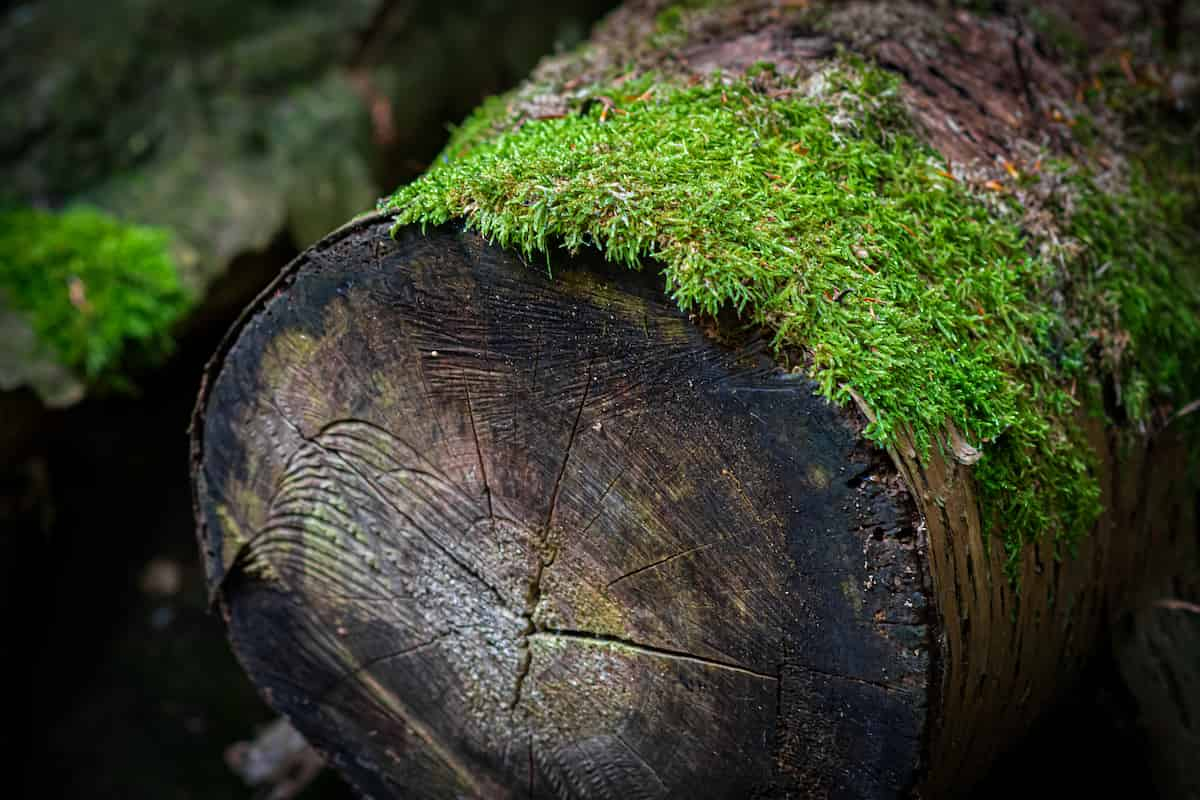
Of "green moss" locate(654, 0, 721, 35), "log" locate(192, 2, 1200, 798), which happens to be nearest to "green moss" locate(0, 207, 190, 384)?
"log" locate(192, 2, 1200, 798)

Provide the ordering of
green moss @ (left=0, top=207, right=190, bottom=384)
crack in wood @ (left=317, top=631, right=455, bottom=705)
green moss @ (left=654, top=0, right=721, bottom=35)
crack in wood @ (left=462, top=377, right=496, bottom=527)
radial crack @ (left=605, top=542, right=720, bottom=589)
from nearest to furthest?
radial crack @ (left=605, top=542, right=720, bottom=589) → crack in wood @ (left=462, top=377, right=496, bottom=527) → crack in wood @ (left=317, top=631, right=455, bottom=705) → green moss @ (left=654, top=0, right=721, bottom=35) → green moss @ (left=0, top=207, right=190, bottom=384)

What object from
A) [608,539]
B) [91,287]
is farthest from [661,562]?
[91,287]

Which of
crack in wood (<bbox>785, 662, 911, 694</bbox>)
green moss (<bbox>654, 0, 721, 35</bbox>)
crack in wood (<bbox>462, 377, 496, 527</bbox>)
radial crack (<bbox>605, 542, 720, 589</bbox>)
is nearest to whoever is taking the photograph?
crack in wood (<bbox>785, 662, 911, 694</bbox>)

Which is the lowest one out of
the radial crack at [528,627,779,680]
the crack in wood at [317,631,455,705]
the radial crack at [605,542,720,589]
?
the crack in wood at [317,631,455,705]

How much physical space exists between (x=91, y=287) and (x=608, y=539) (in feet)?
9.19

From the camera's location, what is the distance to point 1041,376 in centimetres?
172

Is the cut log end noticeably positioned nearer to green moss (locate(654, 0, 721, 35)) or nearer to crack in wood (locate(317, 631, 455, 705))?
crack in wood (locate(317, 631, 455, 705))

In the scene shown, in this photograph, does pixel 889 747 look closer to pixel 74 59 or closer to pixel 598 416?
pixel 598 416

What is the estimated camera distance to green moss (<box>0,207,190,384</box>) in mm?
3309

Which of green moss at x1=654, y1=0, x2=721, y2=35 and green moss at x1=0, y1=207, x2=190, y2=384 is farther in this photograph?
green moss at x1=0, y1=207, x2=190, y2=384

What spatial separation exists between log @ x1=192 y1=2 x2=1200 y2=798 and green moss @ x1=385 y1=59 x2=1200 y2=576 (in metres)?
0.05

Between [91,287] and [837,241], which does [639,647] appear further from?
[91,287]

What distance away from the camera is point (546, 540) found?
165cm

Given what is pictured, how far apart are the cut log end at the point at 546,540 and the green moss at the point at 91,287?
167cm
